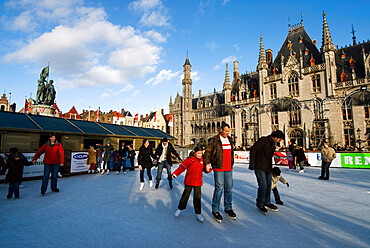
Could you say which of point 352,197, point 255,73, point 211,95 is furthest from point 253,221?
point 211,95

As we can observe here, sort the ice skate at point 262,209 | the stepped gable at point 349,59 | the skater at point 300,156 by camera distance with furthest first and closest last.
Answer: the stepped gable at point 349,59
the skater at point 300,156
the ice skate at point 262,209

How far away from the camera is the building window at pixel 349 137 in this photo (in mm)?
24997

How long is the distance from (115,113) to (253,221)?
2525 inches

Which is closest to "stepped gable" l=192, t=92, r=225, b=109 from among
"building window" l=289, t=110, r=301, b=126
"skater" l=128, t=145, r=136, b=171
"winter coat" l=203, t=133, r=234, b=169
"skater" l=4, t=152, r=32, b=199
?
"building window" l=289, t=110, r=301, b=126

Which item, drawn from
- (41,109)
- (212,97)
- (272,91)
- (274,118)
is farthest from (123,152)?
(212,97)

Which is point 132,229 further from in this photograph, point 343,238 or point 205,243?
point 343,238

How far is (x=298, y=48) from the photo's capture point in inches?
1310

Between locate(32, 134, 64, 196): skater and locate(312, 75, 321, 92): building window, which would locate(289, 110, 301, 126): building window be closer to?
locate(312, 75, 321, 92): building window

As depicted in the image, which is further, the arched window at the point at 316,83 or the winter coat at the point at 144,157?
the arched window at the point at 316,83

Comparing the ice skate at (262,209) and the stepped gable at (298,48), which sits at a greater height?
the stepped gable at (298,48)

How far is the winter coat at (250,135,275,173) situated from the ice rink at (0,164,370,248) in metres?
1.16

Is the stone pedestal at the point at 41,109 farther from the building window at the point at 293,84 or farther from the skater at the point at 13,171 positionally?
the building window at the point at 293,84

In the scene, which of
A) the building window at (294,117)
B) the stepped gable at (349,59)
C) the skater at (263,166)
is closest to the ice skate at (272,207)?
the skater at (263,166)

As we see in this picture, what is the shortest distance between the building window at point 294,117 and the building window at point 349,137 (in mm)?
5773
